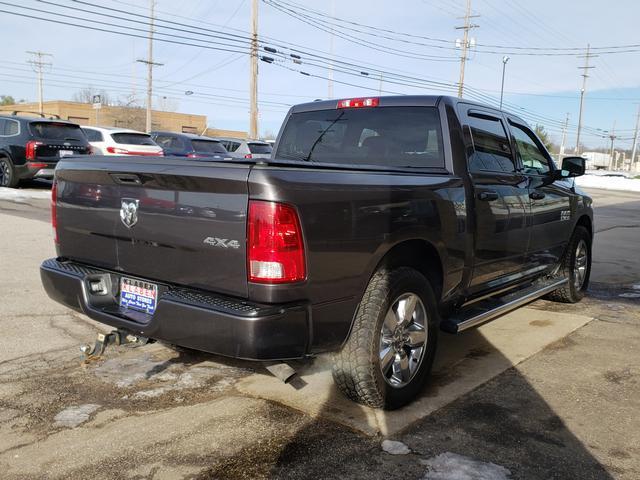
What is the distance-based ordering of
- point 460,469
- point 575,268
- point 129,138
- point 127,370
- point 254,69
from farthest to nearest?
point 254,69 < point 129,138 < point 575,268 < point 127,370 < point 460,469

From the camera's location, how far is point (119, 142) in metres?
16.3

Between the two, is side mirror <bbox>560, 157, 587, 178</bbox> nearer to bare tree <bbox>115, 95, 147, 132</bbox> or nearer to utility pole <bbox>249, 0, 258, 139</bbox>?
utility pole <bbox>249, 0, 258, 139</bbox>

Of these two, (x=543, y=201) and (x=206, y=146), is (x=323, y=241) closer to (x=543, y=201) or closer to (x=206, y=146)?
(x=543, y=201)

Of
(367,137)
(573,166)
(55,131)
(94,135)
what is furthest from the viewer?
(94,135)

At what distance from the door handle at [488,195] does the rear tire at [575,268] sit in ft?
6.97

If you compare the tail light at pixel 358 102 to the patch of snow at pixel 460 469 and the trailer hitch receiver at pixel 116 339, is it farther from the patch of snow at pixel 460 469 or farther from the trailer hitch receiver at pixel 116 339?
the patch of snow at pixel 460 469

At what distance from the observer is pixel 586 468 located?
2854 millimetres

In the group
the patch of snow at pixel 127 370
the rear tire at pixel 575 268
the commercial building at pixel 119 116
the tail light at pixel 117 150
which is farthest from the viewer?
the commercial building at pixel 119 116

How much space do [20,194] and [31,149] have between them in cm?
110

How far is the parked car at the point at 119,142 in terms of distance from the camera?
16.2 m

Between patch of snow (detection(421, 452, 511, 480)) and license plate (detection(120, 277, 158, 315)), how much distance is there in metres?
1.61

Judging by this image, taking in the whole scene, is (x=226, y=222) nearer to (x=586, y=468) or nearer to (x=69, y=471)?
(x=69, y=471)

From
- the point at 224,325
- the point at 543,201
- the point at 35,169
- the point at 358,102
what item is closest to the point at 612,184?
the point at 35,169

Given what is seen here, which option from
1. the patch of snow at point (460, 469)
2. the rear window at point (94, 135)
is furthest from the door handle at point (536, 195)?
the rear window at point (94, 135)
